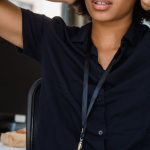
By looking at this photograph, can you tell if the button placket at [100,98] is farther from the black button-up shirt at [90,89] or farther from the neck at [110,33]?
the neck at [110,33]

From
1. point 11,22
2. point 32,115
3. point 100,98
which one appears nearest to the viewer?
point 100,98

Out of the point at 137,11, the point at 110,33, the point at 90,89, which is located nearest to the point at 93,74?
the point at 90,89

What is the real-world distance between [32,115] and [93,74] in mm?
350

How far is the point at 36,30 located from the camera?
139cm

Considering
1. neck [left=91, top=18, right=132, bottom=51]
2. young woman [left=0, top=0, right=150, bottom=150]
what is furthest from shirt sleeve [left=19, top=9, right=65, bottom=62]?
neck [left=91, top=18, right=132, bottom=51]

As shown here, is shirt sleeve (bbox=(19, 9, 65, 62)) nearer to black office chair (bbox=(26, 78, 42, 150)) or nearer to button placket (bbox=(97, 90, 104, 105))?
black office chair (bbox=(26, 78, 42, 150))

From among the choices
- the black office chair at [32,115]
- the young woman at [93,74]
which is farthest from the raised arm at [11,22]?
the black office chair at [32,115]

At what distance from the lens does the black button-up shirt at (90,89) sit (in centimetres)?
124

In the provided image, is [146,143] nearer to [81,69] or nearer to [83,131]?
[83,131]

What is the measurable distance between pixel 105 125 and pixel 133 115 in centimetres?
10

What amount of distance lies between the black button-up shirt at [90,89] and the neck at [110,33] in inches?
1.3

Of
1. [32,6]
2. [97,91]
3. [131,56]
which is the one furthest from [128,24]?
[32,6]

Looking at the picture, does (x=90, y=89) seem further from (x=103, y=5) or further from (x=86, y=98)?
(x=103, y=5)

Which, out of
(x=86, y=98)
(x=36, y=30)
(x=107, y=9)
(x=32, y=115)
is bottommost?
(x=32, y=115)
